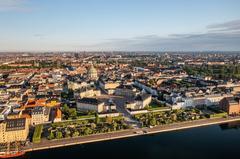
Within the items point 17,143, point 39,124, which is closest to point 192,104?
point 39,124

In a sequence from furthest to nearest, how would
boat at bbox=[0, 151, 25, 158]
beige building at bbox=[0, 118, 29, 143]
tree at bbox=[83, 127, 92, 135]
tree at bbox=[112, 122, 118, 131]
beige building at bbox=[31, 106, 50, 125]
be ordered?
beige building at bbox=[31, 106, 50, 125], tree at bbox=[112, 122, 118, 131], tree at bbox=[83, 127, 92, 135], beige building at bbox=[0, 118, 29, 143], boat at bbox=[0, 151, 25, 158]

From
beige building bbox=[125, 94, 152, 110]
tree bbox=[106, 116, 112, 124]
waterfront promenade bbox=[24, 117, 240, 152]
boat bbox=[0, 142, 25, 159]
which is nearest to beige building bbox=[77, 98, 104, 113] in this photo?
tree bbox=[106, 116, 112, 124]

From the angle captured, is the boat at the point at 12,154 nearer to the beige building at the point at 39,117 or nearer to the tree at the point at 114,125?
the beige building at the point at 39,117

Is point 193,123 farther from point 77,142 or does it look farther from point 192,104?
point 77,142

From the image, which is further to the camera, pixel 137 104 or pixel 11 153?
pixel 137 104

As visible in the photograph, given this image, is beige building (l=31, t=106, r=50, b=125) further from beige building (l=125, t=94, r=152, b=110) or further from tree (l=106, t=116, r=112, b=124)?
beige building (l=125, t=94, r=152, b=110)

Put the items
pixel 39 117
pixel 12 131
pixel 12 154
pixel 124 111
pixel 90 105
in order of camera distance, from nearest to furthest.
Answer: pixel 12 154 → pixel 12 131 → pixel 39 117 → pixel 90 105 → pixel 124 111

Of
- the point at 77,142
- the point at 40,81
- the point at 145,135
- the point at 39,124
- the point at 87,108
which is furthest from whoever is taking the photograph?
the point at 40,81

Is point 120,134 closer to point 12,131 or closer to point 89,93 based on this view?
point 12,131

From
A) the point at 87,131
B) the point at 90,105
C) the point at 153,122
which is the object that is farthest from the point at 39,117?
the point at 153,122
